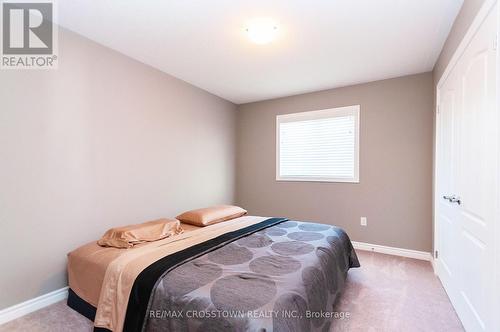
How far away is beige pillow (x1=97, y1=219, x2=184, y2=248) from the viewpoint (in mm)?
2109

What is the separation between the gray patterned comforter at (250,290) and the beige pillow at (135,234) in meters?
0.69

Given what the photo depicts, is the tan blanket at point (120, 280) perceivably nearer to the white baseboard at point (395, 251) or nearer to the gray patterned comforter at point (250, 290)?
the gray patterned comforter at point (250, 290)

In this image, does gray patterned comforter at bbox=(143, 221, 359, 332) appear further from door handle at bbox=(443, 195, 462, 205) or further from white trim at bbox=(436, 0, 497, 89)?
white trim at bbox=(436, 0, 497, 89)

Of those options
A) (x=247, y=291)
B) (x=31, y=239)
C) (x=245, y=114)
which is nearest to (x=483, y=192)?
(x=247, y=291)

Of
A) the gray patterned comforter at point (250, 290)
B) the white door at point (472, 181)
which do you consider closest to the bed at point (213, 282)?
the gray patterned comforter at point (250, 290)

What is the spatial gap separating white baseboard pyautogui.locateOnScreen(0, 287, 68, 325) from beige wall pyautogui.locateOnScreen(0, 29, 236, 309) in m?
0.05

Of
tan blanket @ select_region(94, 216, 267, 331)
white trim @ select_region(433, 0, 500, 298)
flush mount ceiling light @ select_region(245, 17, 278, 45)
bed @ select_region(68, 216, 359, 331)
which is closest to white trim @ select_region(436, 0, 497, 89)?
white trim @ select_region(433, 0, 500, 298)

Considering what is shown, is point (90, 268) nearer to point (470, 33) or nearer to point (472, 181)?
point (472, 181)

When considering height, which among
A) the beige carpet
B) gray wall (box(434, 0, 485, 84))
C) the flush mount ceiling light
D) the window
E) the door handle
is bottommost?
the beige carpet

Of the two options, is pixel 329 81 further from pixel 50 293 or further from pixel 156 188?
pixel 50 293

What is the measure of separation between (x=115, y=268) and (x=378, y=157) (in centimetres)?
344

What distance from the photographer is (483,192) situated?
1534 millimetres

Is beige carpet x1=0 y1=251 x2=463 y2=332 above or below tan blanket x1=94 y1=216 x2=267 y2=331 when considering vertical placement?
below

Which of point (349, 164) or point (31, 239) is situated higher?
point (349, 164)
